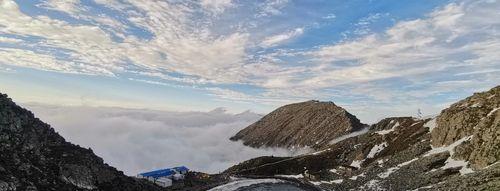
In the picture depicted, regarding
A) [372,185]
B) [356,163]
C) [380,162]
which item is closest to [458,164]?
[372,185]

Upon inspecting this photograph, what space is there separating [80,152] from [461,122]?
91.3 m

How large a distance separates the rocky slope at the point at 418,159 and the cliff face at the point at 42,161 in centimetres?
5031

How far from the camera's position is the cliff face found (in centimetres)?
4988

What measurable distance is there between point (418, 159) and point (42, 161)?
85510mm

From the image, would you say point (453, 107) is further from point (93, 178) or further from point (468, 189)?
point (93, 178)

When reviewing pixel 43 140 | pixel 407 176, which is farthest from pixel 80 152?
pixel 407 176

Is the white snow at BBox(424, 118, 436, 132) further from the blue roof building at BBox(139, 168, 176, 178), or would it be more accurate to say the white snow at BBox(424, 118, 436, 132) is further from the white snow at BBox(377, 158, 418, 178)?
the blue roof building at BBox(139, 168, 176, 178)

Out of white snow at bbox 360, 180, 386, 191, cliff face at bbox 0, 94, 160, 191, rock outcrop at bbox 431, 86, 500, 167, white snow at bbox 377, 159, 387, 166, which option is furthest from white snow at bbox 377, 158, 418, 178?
cliff face at bbox 0, 94, 160, 191

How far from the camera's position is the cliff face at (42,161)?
4988cm

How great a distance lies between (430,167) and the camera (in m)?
97.4

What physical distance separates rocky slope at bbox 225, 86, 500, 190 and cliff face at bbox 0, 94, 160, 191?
165 feet

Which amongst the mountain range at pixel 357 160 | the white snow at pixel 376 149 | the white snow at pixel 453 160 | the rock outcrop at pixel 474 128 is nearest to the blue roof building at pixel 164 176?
the mountain range at pixel 357 160

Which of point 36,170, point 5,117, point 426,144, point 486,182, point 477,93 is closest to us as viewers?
point 36,170

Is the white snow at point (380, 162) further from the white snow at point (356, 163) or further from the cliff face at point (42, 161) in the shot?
the cliff face at point (42, 161)
